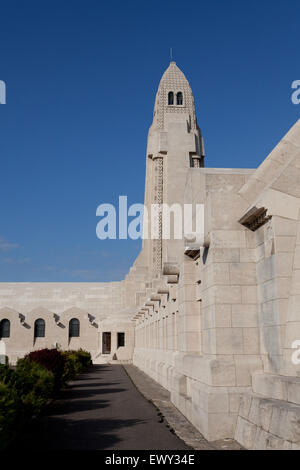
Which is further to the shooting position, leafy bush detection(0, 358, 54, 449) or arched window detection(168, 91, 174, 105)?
arched window detection(168, 91, 174, 105)

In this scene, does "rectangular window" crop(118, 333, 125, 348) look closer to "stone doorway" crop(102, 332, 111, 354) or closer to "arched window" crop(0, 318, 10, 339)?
"stone doorway" crop(102, 332, 111, 354)

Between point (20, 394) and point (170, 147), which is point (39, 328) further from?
point (20, 394)

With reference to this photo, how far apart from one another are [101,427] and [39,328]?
152 ft

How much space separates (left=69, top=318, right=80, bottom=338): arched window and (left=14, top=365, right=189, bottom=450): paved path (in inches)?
1564

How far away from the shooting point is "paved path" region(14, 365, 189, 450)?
7.84 meters

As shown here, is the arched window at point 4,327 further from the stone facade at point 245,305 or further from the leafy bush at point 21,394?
the stone facade at point 245,305

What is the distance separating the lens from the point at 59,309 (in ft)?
198

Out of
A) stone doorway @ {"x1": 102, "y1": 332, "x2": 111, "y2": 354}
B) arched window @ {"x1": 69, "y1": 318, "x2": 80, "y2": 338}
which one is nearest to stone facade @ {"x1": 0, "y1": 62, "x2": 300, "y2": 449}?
stone doorway @ {"x1": 102, "y1": 332, "x2": 111, "y2": 354}

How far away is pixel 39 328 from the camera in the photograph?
53625mm

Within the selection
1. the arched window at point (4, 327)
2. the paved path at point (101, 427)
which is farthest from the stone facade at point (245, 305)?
the arched window at point (4, 327)

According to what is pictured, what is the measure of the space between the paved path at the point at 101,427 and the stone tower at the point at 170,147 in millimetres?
28266

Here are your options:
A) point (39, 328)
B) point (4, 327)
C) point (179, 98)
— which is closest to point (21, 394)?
point (179, 98)

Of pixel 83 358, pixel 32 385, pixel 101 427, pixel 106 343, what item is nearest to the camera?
pixel 101 427
